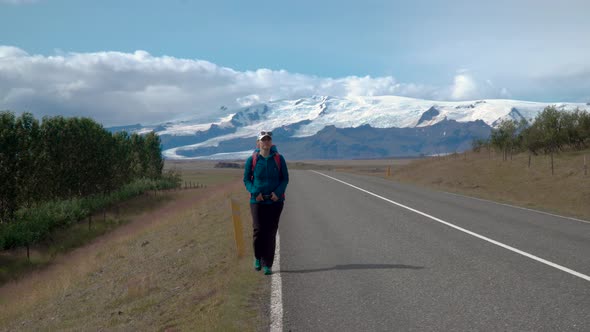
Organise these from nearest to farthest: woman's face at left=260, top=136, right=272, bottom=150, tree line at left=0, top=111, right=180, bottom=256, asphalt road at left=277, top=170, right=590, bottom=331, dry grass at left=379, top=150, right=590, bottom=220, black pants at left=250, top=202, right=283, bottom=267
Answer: asphalt road at left=277, top=170, right=590, bottom=331, woman's face at left=260, top=136, right=272, bottom=150, black pants at left=250, top=202, right=283, bottom=267, dry grass at left=379, top=150, right=590, bottom=220, tree line at left=0, top=111, right=180, bottom=256

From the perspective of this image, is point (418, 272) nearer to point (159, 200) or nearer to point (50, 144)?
point (50, 144)

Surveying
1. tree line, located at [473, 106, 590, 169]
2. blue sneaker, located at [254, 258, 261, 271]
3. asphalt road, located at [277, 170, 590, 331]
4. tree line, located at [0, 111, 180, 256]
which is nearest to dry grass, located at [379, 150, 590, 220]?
tree line, located at [473, 106, 590, 169]

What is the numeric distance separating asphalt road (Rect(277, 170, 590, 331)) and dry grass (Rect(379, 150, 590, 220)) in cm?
1188

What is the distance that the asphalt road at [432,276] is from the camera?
18.1ft

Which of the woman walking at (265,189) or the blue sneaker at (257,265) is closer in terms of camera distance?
the woman walking at (265,189)

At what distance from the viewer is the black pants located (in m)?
7.98

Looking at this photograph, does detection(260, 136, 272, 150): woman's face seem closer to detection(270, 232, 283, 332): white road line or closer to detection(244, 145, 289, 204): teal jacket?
detection(244, 145, 289, 204): teal jacket

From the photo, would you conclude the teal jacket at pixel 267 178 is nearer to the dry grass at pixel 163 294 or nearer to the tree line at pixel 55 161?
the dry grass at pixel 163 294

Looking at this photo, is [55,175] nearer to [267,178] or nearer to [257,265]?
[257,265]

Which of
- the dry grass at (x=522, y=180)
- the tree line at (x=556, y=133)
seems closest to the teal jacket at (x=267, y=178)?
the dry grass at (x=522, y=180)

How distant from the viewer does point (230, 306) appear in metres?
6.33

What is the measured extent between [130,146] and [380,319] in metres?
78.9

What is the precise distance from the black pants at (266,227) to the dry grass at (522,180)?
16.7 m

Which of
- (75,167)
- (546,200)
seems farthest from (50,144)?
(546,200)
